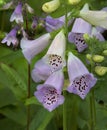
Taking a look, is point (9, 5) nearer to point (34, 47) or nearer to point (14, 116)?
point (14, 116)

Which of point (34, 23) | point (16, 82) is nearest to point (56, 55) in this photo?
point (16, 82)

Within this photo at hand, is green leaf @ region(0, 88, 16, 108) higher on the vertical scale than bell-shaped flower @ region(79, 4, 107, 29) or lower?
lower

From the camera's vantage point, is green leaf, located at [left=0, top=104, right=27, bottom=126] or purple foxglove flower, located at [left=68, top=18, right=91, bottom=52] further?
green leaf, located at [left=0, top=104, right=27, bottom=126]

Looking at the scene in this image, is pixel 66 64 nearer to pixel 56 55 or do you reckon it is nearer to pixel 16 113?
pixel 56 55

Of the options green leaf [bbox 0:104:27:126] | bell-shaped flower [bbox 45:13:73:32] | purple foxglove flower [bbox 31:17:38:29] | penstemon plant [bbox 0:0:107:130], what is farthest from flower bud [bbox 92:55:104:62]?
green leaf [bbox 0:104:27:126]

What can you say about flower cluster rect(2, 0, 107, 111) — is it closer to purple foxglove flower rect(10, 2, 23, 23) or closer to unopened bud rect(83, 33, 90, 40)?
unopened bud rect(83, 33, 90, 40)

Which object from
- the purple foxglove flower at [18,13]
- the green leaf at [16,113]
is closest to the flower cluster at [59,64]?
the purple foxglove flower at [18,13]

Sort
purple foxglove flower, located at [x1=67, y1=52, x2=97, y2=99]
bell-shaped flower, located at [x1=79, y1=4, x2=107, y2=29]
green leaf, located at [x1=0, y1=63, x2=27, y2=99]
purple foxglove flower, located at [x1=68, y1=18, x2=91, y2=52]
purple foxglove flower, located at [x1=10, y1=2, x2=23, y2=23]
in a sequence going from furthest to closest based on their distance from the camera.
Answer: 1. purple foxglove flower, located at [x1=10, y1=2, x2=23, y2=23]
2. green leaf, located at [x1=0, y1=63, x2=27, y2=99]
3. purple foxglove flower, located at [x1=68, y1=18, x2=91, y2=52]
4. bell-shaped flower, located at [x1=79, y1=4, x2=107, y2=29]
5. purple foxglove flower, located at [x1=67, y1=52, x2=97, y2=99]

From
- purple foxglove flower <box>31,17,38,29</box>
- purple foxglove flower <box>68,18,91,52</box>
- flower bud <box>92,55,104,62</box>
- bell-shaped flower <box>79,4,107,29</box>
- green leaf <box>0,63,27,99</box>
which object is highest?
bell-shaped flower <box>79,4,107,29</box>
